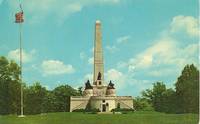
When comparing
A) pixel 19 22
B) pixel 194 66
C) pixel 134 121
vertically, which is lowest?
pixel 134 121

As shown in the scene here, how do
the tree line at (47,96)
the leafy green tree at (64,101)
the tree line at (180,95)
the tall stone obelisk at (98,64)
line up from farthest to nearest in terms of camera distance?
1. the tall stone obelisk at (98,64)
2. the leafy green tree at (64,101)
3. the tree line at (47,96)
4. the tree line at (180,95)

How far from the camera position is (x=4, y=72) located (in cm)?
1764

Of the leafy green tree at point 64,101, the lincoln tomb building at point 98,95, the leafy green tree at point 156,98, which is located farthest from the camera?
the lincoln tomb building at point 98,95

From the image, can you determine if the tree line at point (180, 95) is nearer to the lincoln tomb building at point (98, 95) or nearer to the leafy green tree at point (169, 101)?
the leafy green tree at point (169, 101)

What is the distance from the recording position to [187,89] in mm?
12352

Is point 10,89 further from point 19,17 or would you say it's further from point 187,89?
point 187,89

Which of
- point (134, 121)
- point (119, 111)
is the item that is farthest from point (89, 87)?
point (134, 121)

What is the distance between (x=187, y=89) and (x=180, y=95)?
53.2 inches

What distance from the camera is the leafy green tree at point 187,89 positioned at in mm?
11125

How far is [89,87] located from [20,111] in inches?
225

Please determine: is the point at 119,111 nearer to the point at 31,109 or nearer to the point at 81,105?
the point at 81,105

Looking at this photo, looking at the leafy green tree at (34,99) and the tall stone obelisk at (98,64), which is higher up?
the tall stone obelisk at (98,64)

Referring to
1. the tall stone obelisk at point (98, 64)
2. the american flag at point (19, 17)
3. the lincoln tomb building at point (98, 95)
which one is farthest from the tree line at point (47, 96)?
the tall stone obelisk at point (98, 64)

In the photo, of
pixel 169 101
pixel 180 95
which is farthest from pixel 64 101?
pixel 180 95
